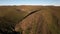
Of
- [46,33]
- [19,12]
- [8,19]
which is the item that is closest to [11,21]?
[8,19]

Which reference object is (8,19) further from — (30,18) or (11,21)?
(30,18)

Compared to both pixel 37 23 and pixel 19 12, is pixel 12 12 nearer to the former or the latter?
pixel 19 12

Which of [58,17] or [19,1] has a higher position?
[19,1]

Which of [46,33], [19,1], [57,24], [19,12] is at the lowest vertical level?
[46,33]

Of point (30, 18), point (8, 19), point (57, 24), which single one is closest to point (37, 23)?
point (30, 18)

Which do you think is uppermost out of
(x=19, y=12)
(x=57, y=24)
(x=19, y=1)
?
(x=19, y=1)

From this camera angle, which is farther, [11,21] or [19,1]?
[19,1]

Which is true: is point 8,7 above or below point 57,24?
above
